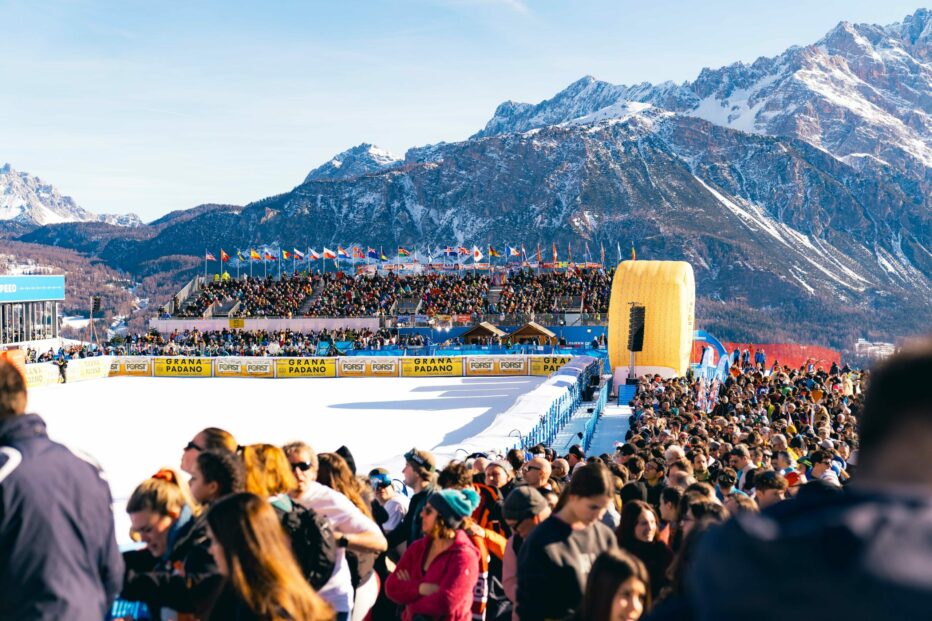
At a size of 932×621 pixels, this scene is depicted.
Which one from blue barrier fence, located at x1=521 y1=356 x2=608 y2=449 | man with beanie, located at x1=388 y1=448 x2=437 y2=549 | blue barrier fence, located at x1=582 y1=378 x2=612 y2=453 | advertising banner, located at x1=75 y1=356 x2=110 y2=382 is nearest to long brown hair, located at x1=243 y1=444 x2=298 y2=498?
man with beanie, located at x1=388 y1=448 x2=437 y2=549

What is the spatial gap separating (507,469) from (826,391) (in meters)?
14.9

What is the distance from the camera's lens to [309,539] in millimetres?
4172

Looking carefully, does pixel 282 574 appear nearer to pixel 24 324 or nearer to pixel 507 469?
pixel 507 469

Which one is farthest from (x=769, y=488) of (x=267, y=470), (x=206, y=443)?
(x=206, y=443)

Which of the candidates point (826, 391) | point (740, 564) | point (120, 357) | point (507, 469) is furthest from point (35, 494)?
point (120, 357)

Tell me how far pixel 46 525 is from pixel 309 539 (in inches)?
52.1

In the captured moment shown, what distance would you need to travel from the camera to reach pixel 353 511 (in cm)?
483

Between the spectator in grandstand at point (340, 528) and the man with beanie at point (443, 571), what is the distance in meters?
0.25

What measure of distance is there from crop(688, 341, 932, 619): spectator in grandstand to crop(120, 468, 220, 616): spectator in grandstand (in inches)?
99.1

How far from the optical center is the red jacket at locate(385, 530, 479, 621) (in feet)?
15.0

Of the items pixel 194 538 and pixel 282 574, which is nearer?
pixel 282 574

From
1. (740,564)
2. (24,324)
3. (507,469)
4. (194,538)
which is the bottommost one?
(24,324)

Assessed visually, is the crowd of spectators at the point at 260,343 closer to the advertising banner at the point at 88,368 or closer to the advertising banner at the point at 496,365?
the advertising banner at the point at 88,368

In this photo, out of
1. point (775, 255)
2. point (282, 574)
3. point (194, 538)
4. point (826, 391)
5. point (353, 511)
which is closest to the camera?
point (282, 574)
